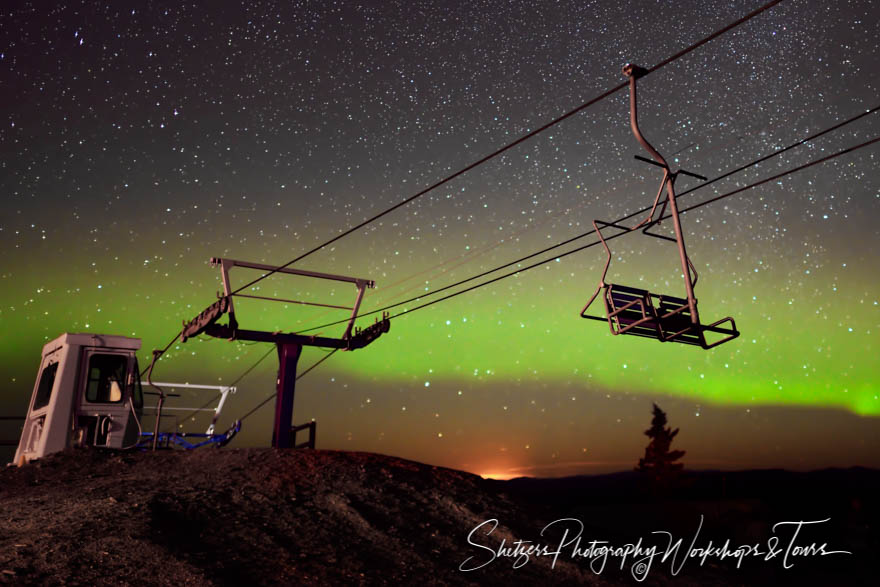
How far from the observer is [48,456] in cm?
1514

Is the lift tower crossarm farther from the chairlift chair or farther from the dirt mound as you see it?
the chairlift chair

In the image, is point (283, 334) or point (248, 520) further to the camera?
point (283, 334)

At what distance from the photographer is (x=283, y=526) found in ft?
38.9


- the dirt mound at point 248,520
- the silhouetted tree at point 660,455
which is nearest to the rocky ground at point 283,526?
the dirt mound at point 248,520

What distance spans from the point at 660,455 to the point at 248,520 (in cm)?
8670

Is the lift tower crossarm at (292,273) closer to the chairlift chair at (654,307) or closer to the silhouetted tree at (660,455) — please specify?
the chairlift chair at (654,307)

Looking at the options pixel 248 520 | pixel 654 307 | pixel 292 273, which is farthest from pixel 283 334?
pixel 654 307

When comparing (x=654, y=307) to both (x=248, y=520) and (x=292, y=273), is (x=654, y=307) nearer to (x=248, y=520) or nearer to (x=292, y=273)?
(x=248, y=520)

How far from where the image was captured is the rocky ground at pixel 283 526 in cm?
965

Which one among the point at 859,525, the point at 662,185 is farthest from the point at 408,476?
the point at 859,525

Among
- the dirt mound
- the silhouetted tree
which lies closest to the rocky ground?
the dirt mound

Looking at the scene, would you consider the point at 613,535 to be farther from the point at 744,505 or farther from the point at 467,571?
the point at 744,505

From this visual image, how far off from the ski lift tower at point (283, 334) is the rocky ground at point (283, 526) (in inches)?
258

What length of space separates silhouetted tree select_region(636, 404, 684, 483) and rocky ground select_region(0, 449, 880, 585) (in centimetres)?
7461
